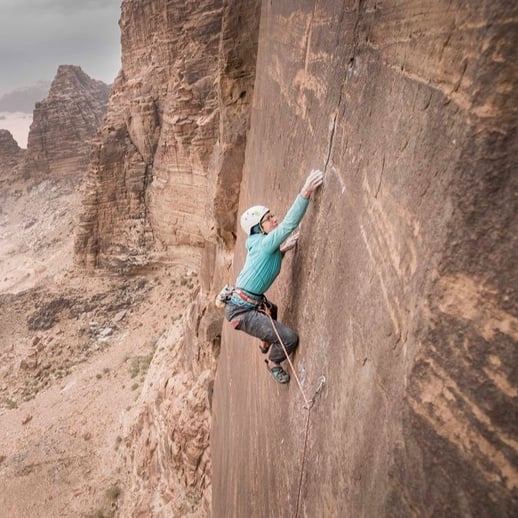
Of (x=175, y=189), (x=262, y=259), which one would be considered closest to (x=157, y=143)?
(x=175, y=189)

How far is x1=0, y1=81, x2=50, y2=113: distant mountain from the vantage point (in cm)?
14875

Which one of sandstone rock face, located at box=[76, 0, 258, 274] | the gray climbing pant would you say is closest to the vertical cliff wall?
the gray climbing pant

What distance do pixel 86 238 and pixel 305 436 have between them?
2228 centimetres

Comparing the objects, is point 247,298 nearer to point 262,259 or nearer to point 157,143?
point 262,259

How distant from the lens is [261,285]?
3732 millimetres

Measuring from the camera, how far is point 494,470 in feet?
4.68

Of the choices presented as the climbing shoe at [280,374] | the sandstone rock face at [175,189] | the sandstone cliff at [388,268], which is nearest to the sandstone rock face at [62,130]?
the sandstone rock face at [175,189]

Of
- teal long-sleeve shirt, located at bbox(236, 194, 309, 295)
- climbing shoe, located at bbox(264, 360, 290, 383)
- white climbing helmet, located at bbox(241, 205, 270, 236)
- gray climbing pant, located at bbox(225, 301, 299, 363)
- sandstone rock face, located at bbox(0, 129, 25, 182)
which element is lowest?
climbing shoe, located at bbox(264, 360, 290, 383)

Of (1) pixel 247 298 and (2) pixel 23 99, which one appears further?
(2) pixel 23 99

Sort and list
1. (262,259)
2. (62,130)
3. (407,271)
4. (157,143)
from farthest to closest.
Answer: (62,130) → (157,143) → (262,259) → (407,271)

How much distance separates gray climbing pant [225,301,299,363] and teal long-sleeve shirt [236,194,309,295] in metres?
0.20

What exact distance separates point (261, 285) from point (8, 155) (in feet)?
166

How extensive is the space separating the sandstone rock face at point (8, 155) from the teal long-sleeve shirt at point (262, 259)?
159 feet

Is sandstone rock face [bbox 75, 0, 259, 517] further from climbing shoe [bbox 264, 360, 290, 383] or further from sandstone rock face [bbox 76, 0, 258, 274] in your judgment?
climbing shoe [bbox 264, 360, 290, 383]
